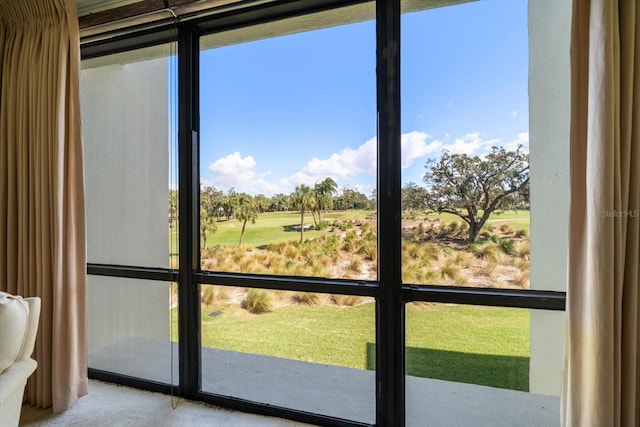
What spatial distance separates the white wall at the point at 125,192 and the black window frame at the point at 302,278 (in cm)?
11

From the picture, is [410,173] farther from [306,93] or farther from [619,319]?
[619,319]

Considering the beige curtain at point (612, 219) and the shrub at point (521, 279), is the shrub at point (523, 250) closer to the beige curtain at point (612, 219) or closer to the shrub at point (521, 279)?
the shrub at point (521, 279)

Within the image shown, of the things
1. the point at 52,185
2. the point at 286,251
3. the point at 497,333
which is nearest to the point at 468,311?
the point at 497,333

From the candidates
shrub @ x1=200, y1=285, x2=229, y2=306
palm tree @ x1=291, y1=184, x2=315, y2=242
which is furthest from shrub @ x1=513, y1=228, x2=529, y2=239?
shrub @ x1=200, y1=285, x2=229, y2=306

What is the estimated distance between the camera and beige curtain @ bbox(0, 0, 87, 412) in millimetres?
1725

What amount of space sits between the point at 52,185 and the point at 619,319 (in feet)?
8.53

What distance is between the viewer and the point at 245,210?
1832 millimetres

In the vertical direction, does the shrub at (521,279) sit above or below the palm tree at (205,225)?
below

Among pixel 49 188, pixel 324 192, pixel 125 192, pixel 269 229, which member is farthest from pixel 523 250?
pixel 49 188

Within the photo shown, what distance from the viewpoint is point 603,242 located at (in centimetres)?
107

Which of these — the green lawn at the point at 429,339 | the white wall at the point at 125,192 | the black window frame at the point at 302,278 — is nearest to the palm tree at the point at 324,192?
the black window frame at the point at 302,278

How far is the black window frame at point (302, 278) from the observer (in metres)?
1.52

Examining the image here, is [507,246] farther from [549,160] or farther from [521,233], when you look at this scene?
[549,160]

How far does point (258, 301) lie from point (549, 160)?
5.25 ft
